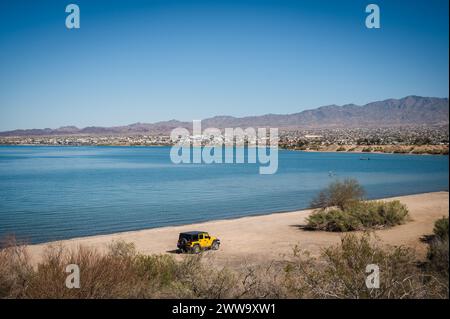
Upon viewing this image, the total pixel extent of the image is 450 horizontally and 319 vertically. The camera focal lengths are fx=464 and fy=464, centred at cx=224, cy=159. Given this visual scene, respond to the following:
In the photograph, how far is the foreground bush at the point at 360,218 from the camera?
26781 mm

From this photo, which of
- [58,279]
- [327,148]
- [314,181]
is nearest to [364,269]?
[58,279]

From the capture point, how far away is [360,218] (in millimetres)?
27422

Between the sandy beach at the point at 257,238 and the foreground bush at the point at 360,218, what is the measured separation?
66 centimetres

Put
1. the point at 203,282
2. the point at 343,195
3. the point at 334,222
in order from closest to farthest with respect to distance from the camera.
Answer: the point at 203,282 → the point at 334,222 → the point at 343,195

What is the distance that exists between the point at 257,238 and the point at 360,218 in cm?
A: 647

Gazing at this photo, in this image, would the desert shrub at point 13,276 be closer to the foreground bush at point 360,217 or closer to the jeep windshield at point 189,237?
the jeep windshield at point 189,237

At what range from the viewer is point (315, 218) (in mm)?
28109

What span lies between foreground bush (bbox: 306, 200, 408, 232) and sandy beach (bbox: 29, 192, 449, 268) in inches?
26.0

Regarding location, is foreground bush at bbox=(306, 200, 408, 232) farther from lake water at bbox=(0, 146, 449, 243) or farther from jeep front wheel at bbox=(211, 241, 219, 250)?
jeep front wheel at bbox=(211, 241, 219, 250)

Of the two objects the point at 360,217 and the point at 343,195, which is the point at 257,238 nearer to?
the point at 360,217

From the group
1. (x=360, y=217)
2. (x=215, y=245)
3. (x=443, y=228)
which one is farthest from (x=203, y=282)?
(x=360, y=217)

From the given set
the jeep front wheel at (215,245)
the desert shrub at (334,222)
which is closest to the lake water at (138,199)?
the desert shrub at (334,222)
